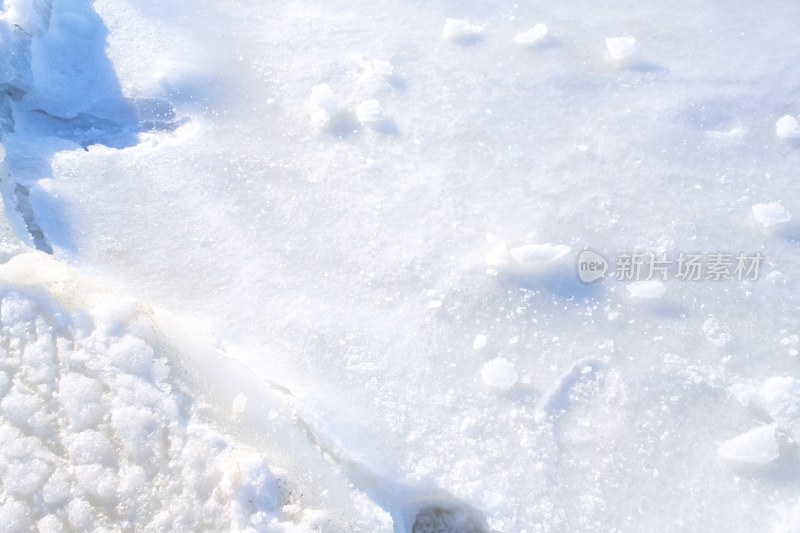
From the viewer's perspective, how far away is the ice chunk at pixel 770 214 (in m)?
1.92

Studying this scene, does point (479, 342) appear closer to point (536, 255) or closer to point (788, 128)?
point (536, 255)

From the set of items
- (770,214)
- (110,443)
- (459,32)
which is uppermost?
(459,32)

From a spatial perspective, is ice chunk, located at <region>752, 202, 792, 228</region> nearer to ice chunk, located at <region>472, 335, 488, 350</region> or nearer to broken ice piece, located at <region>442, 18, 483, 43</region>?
ice chunk, located at <region>472, 335, 488, 350</region>

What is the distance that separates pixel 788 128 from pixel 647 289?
36.0 inches

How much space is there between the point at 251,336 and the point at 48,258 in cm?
50

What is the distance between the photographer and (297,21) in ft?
8.74

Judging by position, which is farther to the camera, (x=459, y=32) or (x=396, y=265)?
(x=459, y=32)

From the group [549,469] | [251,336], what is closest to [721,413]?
[549,469]

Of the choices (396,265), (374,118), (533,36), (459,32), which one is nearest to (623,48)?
(533,36)

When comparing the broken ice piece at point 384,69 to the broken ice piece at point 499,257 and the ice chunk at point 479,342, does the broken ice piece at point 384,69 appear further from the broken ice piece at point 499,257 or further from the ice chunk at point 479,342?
the ice chunk at point 479,342

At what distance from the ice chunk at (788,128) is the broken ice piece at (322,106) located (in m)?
1.49

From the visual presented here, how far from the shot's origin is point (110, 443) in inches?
49.3

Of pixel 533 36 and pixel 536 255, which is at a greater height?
pixel 533 36

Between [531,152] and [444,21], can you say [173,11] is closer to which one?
[444,21]
